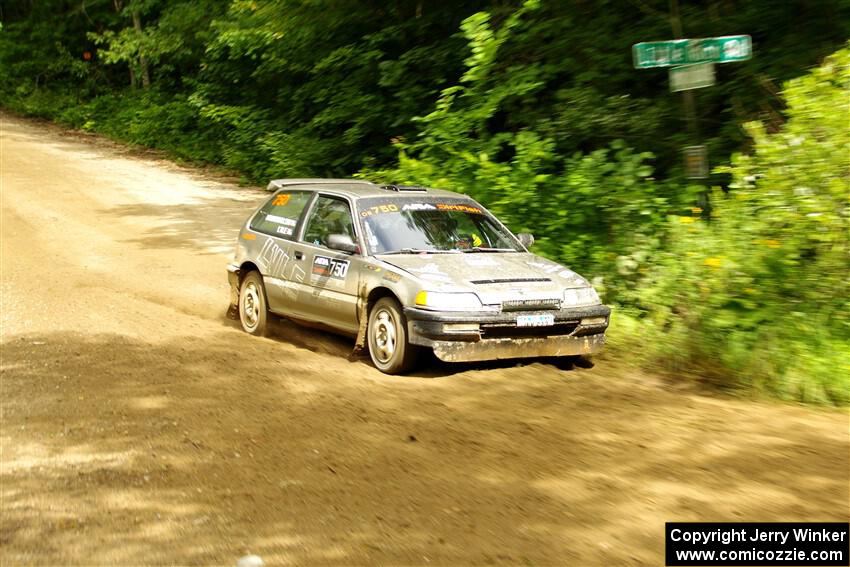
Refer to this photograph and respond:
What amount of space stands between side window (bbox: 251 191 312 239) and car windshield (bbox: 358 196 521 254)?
1096mm

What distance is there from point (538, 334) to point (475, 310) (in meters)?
0.63

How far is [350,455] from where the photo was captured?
6109 mm

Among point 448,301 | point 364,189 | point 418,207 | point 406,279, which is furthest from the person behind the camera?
point 364,189

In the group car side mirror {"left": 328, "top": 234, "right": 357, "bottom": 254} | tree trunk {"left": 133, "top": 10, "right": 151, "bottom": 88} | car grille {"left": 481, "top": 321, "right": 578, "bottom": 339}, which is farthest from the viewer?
tree trunk {"left": 133, "top": 10, "right": 151, "bottom": 88}

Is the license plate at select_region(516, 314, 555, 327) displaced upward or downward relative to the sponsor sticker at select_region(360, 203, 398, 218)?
downward

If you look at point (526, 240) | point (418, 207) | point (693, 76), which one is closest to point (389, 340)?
point (418, 207)

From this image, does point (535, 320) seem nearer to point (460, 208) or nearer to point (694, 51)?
point (460, 208)

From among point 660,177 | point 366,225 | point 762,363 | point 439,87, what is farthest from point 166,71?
point 762,363

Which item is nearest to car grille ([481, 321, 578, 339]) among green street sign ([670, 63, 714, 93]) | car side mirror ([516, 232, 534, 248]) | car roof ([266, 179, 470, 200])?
car side mirror ([516, 232, 534, 248])

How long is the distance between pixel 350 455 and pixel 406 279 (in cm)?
247

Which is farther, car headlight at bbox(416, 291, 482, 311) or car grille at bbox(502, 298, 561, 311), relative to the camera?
car grille at bbox(502, 298, 561, 311)

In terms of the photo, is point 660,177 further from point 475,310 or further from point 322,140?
point 322,140

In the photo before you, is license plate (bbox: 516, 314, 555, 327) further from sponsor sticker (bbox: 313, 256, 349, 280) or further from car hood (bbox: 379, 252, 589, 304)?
sponsor sticker (bbox: 313, 256, 349, 280)

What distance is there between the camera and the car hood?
8.17 m
